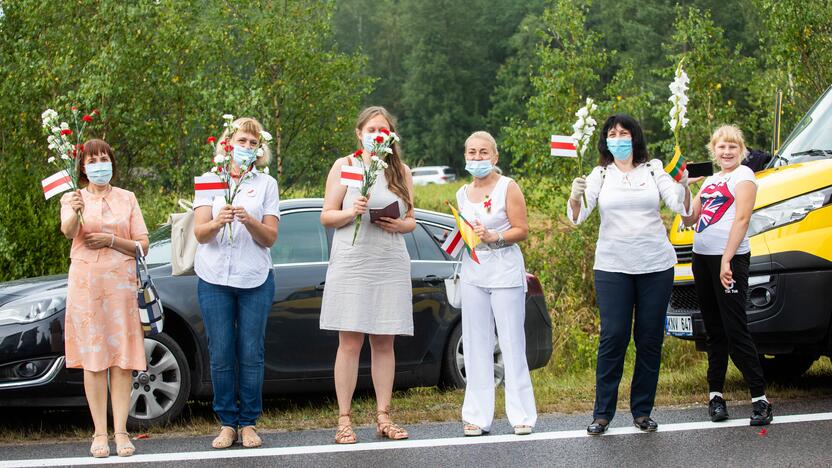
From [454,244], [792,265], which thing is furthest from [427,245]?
[792,265]

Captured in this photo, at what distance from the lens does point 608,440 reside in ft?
22.0

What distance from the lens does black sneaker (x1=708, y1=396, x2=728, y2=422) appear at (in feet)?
23.5

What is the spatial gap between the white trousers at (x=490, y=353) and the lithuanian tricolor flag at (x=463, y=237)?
250 millimetres

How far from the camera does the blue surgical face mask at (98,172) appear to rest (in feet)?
22.4

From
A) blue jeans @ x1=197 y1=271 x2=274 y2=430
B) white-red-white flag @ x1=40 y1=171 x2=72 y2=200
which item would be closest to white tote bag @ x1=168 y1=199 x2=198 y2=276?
blue jeans @ x1=197 y1=271 x2=274 y2=430

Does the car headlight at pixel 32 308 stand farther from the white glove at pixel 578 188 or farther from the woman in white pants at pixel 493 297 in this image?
the white glove at pixel 578 188

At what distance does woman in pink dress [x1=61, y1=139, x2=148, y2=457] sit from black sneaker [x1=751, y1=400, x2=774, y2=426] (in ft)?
12.3

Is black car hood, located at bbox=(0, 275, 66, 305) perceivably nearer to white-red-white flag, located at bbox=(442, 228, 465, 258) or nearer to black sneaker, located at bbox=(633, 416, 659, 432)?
white-red-white flag, located at bbox=(442, 228, 465, 258)

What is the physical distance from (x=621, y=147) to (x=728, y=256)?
97cm

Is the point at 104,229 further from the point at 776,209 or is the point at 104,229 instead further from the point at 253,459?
the point at 776,209

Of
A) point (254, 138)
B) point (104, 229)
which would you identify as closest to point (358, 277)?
point (254, 138)

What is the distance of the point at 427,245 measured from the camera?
28.6 feet

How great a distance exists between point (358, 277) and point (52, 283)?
2242mm

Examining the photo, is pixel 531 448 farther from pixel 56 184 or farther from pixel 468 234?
pixel 56 184
